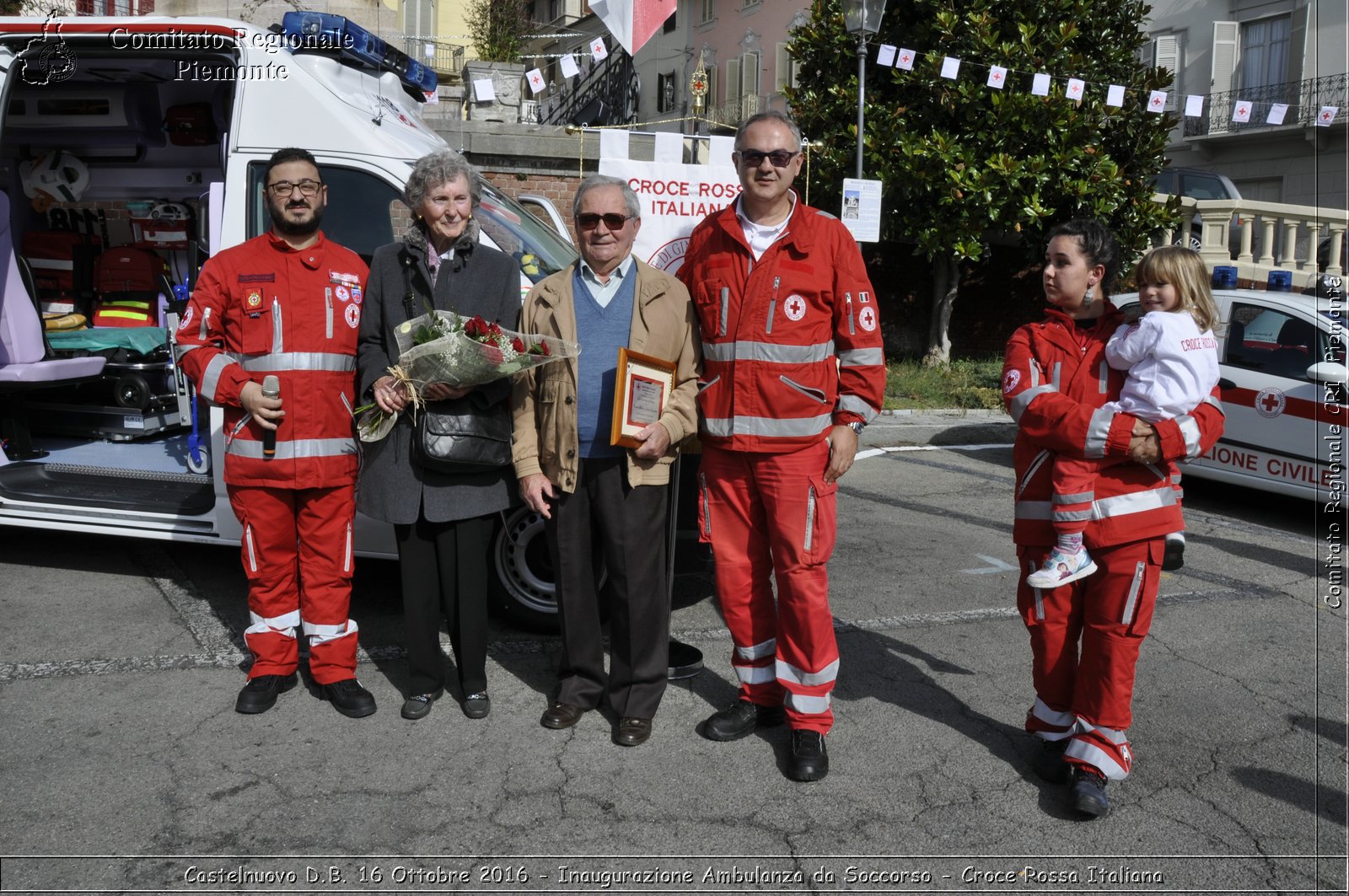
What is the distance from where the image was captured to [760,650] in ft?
13.0

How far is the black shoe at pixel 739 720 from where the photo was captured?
3971 mm

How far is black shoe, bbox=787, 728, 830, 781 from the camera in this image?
365 cm

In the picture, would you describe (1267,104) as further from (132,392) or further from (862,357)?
(862,357)

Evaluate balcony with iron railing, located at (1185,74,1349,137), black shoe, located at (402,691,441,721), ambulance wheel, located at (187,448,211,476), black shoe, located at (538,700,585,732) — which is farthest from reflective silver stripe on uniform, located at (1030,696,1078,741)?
balcony with iron railing, located at (1185,74,1349,137)

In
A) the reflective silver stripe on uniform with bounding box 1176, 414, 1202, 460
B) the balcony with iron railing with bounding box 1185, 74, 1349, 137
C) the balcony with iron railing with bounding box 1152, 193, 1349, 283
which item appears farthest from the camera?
the balcony with iron railing with bounding box 1185, 74, 1349, 137

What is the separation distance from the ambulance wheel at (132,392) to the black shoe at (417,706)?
408cm

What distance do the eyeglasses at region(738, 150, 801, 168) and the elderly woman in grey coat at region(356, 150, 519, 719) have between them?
41.2 inches

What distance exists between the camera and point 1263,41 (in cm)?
2748

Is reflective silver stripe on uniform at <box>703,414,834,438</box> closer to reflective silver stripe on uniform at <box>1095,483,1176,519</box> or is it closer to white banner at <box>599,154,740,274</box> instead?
reflective silver stripe on uniform at <box>1095,483,1176,519</box>

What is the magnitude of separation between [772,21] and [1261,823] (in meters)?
34.6

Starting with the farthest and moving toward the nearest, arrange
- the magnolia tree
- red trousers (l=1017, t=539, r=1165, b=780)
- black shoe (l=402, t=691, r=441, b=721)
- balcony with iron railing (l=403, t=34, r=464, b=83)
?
balcony with iron railing (l=403, t=34, r=464, b=83)
the magnolia tree
black shoe (l=402, t=691, r=441, b=721)
red trousers (l=1017, t=539, r=1165, b=780)

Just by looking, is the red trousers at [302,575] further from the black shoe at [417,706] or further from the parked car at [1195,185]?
the parked car at [1195,185]

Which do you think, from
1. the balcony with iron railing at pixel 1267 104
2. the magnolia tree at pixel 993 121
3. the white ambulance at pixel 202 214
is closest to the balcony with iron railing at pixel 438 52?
the magnolia tree at pixel 993 121

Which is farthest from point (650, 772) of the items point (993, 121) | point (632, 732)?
point (993, 121)
